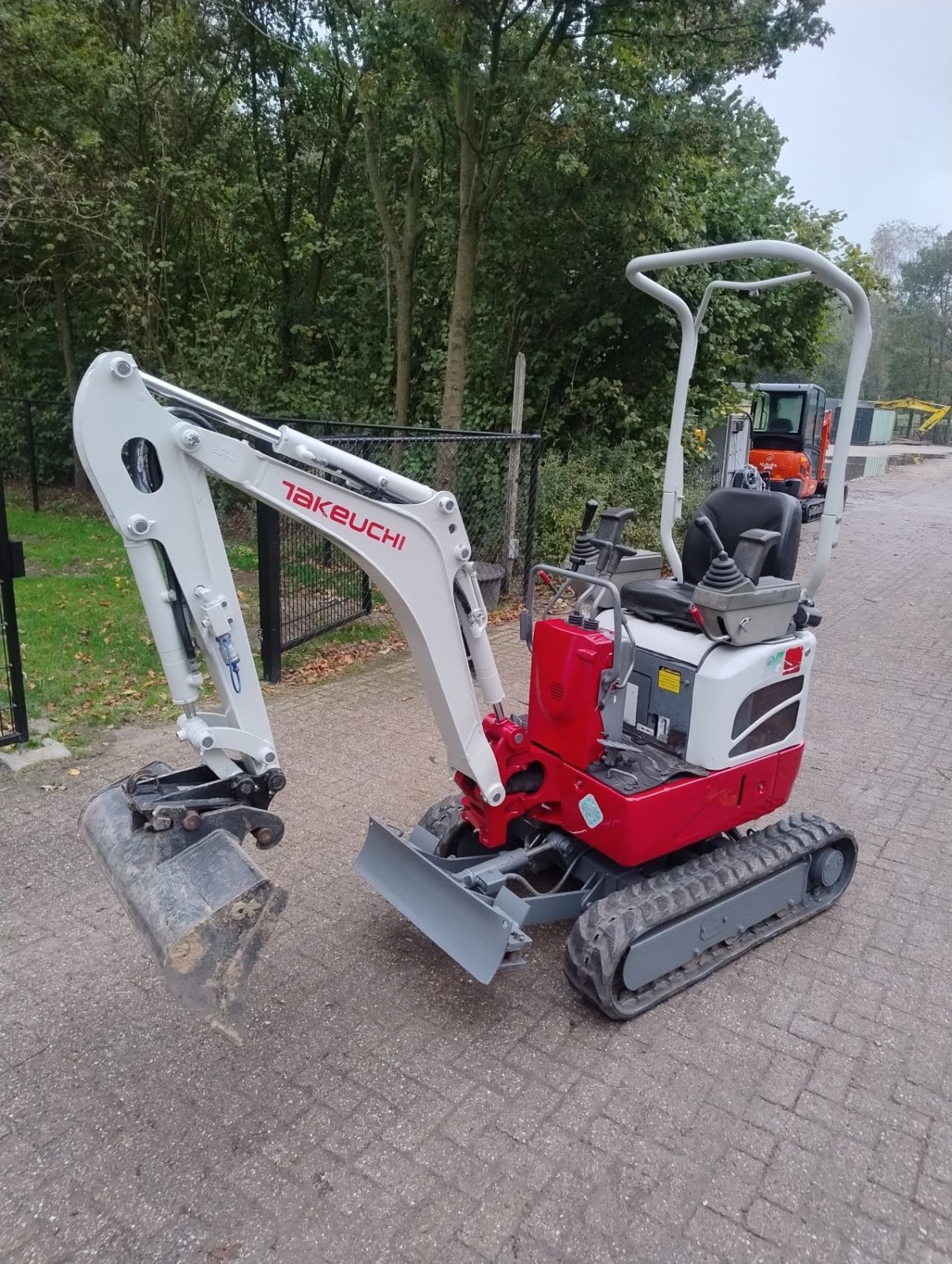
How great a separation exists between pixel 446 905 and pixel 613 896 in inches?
24.7

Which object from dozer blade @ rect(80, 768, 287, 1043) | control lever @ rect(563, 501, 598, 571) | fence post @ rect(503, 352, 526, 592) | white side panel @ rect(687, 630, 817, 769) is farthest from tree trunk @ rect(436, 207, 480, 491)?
Result: dozer blade @ rect(80, 768, 287, 1043)

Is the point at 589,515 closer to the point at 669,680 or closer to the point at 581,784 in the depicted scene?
the point at 669,680

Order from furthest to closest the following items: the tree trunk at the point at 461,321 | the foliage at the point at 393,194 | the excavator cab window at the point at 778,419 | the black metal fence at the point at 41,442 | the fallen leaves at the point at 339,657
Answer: the excavator cab window at the point at 778,419
the black metal fence at the point at 41,442
the tree trunk at the point at 461,321
the foliage at the point at 393,194
the fallen leaves at the point at 339,657

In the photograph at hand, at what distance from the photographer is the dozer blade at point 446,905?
310 centimetres

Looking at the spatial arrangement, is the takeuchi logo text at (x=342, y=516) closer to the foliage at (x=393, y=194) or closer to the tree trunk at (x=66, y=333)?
the foliage at (x=393, y=194)

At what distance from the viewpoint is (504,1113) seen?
2.84 m

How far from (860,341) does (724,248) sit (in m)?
0.66

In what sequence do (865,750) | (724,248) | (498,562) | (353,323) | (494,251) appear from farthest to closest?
(353,323)
(494,251)
(498,562)
(865,750)
(724,248)

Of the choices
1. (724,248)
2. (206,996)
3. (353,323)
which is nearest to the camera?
(206,996)

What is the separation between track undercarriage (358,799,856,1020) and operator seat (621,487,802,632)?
1.02m

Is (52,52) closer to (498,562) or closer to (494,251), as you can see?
(494,251)

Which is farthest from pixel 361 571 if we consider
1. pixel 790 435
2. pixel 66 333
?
pixel 790 435

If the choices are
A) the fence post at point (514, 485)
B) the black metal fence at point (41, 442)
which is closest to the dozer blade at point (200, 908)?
the fence post at point (514, 485)

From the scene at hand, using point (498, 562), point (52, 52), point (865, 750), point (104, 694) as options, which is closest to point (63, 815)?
point (104, 694)
